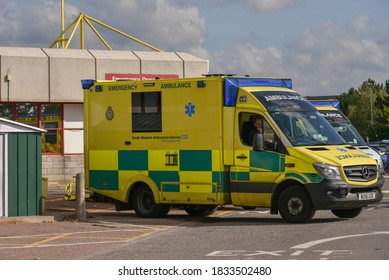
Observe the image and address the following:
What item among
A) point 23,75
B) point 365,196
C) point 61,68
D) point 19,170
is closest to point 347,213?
point 365,196

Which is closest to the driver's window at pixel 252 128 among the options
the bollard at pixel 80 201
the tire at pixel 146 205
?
the tire at pixel 146 205

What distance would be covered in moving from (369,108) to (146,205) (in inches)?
4447

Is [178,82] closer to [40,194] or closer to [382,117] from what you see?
[40,194]

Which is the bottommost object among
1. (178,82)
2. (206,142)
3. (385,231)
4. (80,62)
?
(385,231)

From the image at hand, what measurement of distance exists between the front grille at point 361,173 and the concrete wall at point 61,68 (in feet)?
55.0

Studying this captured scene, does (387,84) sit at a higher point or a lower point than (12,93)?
higher

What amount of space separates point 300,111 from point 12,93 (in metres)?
15.8

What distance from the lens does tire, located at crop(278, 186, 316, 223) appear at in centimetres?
1808

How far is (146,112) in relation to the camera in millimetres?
20281

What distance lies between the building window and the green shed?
13721 millimetres

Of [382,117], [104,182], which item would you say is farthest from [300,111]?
[382,117]

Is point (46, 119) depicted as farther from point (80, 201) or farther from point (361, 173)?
point (361, 173)

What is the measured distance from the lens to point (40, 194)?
1989cm

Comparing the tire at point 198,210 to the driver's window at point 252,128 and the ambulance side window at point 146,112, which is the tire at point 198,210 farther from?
the driver's window at point 252,128
